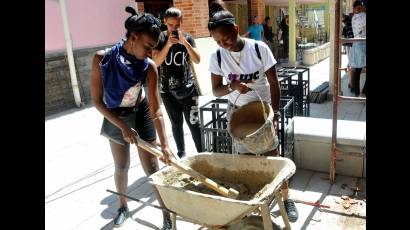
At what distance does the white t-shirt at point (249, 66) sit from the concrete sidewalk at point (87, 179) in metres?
1.39

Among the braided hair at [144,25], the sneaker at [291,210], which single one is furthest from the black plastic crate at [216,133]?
the braided hair at [144,25]

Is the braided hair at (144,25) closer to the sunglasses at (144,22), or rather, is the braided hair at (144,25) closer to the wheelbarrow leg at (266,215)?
the sunglasses at (144,22)

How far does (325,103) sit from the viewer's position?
7555 millimetres

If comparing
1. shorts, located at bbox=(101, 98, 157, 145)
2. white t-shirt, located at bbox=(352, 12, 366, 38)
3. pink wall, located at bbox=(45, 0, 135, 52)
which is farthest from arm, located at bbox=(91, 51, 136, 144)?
pink wall, located at bbox=(45, 0, 135, 52)

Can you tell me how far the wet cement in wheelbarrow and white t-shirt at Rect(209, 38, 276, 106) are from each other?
0.61 metres

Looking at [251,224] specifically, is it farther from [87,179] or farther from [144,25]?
[87,179]

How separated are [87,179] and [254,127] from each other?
267 cm

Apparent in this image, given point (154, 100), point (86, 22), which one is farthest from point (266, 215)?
point (86, 22)

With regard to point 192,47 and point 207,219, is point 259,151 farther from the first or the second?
point 192,47

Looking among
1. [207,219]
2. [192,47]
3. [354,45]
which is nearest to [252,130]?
[207,219]

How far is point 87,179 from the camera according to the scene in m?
4.78

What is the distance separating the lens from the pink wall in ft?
26.7

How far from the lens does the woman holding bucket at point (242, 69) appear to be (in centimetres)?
290

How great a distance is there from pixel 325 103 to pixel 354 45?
4.11ft
